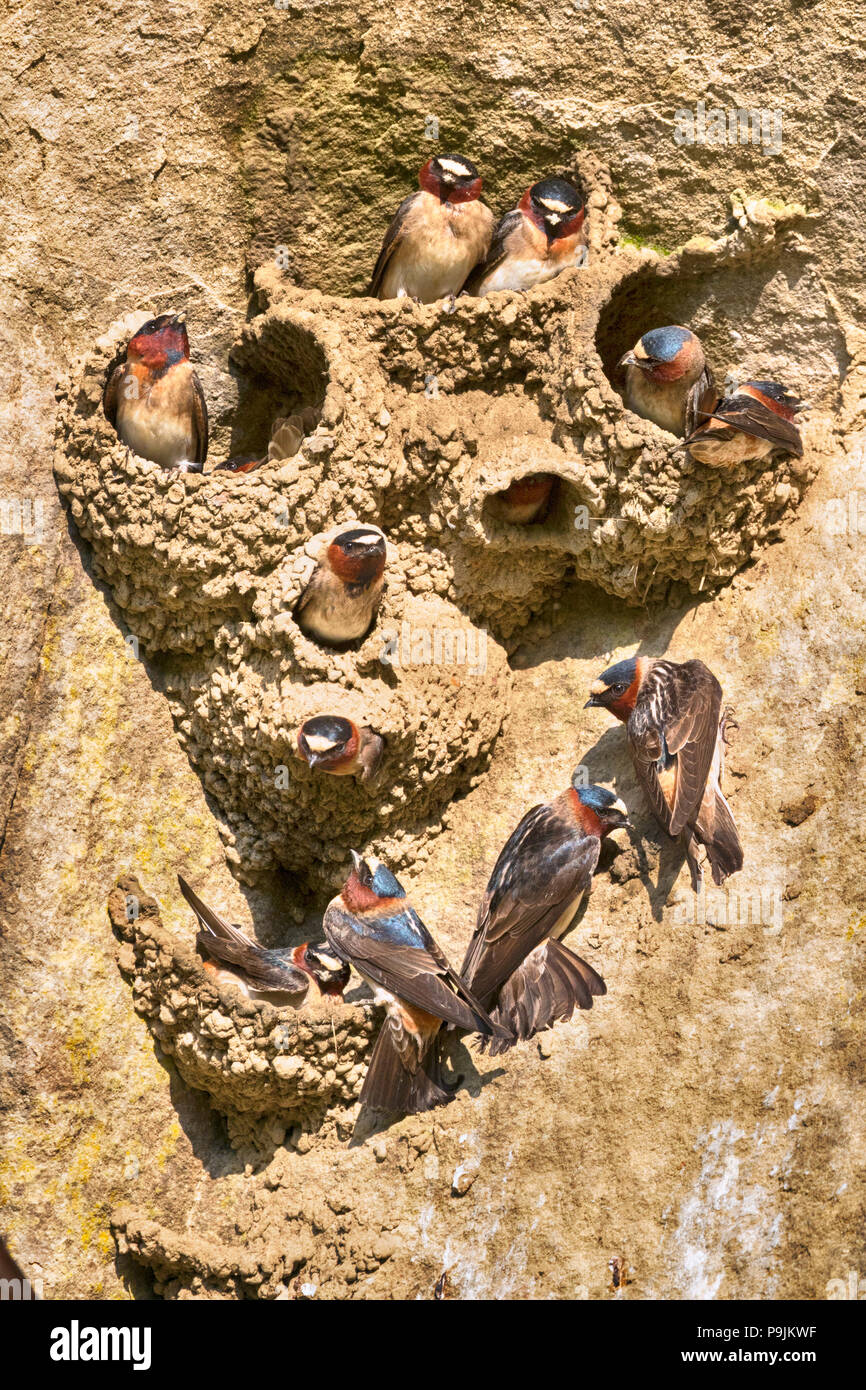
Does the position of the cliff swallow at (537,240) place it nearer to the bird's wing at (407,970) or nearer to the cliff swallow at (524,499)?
the cliff swallow at (524,499)

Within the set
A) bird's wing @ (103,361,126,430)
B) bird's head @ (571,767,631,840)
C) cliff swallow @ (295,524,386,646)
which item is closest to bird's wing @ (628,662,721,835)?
bird's head @ (571,767,631,840)

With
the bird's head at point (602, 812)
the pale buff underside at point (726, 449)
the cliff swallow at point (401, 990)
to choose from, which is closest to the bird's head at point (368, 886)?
the cliff swallow at point (401, 990)

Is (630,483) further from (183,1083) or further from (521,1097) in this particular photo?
(183,1083)

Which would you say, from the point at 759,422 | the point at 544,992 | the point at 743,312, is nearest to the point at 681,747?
the point at 544,992

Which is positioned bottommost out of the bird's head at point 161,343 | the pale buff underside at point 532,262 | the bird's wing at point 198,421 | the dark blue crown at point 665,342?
the bird's wing at point 198,421

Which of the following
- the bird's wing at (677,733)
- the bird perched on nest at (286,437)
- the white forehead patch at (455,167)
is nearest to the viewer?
the bird's wing at (677,733)

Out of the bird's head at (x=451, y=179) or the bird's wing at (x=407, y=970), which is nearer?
the bird's wing at (x=407, y=970)

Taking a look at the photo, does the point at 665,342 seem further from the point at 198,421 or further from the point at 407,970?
the point at 407,970
